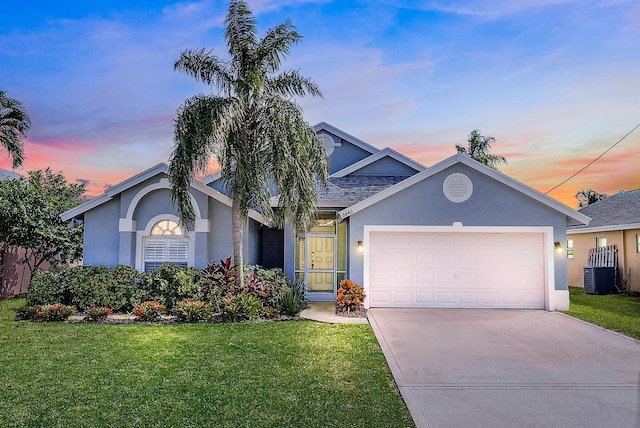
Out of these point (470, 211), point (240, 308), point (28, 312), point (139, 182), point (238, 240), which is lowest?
point (28, 312)

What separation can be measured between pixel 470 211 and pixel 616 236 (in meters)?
10.4

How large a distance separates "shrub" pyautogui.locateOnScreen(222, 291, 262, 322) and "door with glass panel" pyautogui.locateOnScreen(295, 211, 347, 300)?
3770 millimetres

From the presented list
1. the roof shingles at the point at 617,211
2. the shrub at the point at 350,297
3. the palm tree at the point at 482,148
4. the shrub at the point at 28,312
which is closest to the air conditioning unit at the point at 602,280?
the roof shingles at the point at 617,211

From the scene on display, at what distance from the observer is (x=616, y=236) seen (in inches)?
740

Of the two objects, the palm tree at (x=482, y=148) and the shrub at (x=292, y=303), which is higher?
the palm tree at (x=482, y=148)

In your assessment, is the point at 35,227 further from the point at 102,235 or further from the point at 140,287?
the point at 140,287

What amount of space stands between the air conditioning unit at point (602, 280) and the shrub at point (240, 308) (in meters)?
14.5

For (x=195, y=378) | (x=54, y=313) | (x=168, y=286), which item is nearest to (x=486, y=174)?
(x=168, y=286)

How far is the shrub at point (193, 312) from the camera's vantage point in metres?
11.0

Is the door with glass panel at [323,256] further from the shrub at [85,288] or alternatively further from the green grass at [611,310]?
the green grass at [611,310]

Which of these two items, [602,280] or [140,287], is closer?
[140,287]

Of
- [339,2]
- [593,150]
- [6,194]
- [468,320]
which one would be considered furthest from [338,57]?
[593,150]

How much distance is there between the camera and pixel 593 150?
22.1m

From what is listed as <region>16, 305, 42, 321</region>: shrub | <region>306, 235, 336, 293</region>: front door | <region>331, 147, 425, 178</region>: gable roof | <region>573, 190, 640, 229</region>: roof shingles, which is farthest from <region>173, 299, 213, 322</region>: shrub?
<region>573, 190, 640, 229</region>: roof shingles
